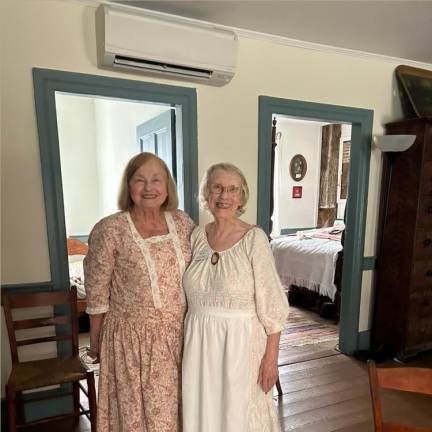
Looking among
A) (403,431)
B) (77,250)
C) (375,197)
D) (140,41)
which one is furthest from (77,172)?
(403,431)

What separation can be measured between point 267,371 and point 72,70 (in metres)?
1.74

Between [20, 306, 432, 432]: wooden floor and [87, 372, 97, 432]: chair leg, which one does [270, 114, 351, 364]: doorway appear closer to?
[20, 306, 432, 432]: wooden floor

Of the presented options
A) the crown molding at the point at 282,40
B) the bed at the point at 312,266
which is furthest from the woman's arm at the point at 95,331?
the bed at the point at 312,266

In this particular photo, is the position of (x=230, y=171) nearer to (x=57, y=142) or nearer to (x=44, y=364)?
(x=57, y=142)

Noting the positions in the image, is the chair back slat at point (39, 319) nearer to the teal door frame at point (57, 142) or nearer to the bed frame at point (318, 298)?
the teal door frame at point (57, 142)

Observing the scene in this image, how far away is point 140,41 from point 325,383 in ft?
8.18

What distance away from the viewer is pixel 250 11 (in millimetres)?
1959

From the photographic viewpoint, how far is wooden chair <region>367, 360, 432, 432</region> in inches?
43.1

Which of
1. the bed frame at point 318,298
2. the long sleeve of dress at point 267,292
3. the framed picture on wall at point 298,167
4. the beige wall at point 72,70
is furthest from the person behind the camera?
the framed picture on wall at point 298,167

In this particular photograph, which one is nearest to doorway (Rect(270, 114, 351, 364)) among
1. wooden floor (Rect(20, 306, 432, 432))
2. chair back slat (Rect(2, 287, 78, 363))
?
wooden floor (Rect(20, 306, 432, 432))

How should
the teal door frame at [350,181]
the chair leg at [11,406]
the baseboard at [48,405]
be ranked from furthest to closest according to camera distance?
the teal door frame at [350,181] → the baseboard at [48,405] → the chair leg at [11,406]

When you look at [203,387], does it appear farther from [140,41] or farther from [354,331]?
[354,331]

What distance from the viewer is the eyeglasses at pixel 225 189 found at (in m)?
1.43

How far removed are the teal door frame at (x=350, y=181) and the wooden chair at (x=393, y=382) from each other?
52.3 inches
